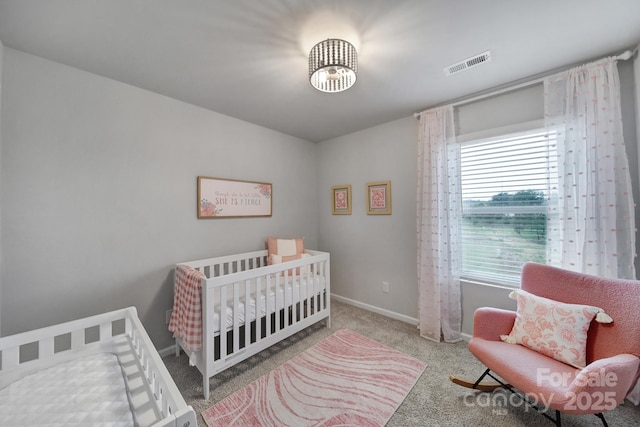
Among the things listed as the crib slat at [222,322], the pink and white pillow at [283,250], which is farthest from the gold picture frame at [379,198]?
the crib slat at [222,322]

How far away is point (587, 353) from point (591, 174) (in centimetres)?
116

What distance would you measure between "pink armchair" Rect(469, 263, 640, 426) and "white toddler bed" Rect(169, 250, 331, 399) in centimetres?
142

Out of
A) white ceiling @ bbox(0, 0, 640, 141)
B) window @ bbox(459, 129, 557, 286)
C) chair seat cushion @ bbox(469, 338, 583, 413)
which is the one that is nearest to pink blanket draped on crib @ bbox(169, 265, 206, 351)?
white ceiling @ bbox(0, 0, 640, 141)

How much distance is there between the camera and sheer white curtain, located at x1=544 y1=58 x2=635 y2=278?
1573 millimetres

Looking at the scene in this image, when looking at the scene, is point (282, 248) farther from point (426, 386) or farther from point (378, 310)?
point (426, 386)

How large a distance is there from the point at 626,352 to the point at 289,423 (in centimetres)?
188

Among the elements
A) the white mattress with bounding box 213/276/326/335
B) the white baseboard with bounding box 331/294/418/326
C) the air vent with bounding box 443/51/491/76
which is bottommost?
the white baseboard with bounding box 331/294/418/326

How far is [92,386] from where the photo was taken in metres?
0.89

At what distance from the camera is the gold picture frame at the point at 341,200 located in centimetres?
323

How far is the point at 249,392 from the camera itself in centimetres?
166

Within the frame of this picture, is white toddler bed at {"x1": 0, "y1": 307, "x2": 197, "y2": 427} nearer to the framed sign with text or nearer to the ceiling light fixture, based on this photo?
the framed sign with text

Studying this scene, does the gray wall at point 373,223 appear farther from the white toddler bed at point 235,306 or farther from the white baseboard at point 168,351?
the white baseboard at point 168,351

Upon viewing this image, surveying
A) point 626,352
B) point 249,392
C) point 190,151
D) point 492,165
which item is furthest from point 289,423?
point 492,165

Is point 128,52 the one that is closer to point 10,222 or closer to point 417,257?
point 10,222
